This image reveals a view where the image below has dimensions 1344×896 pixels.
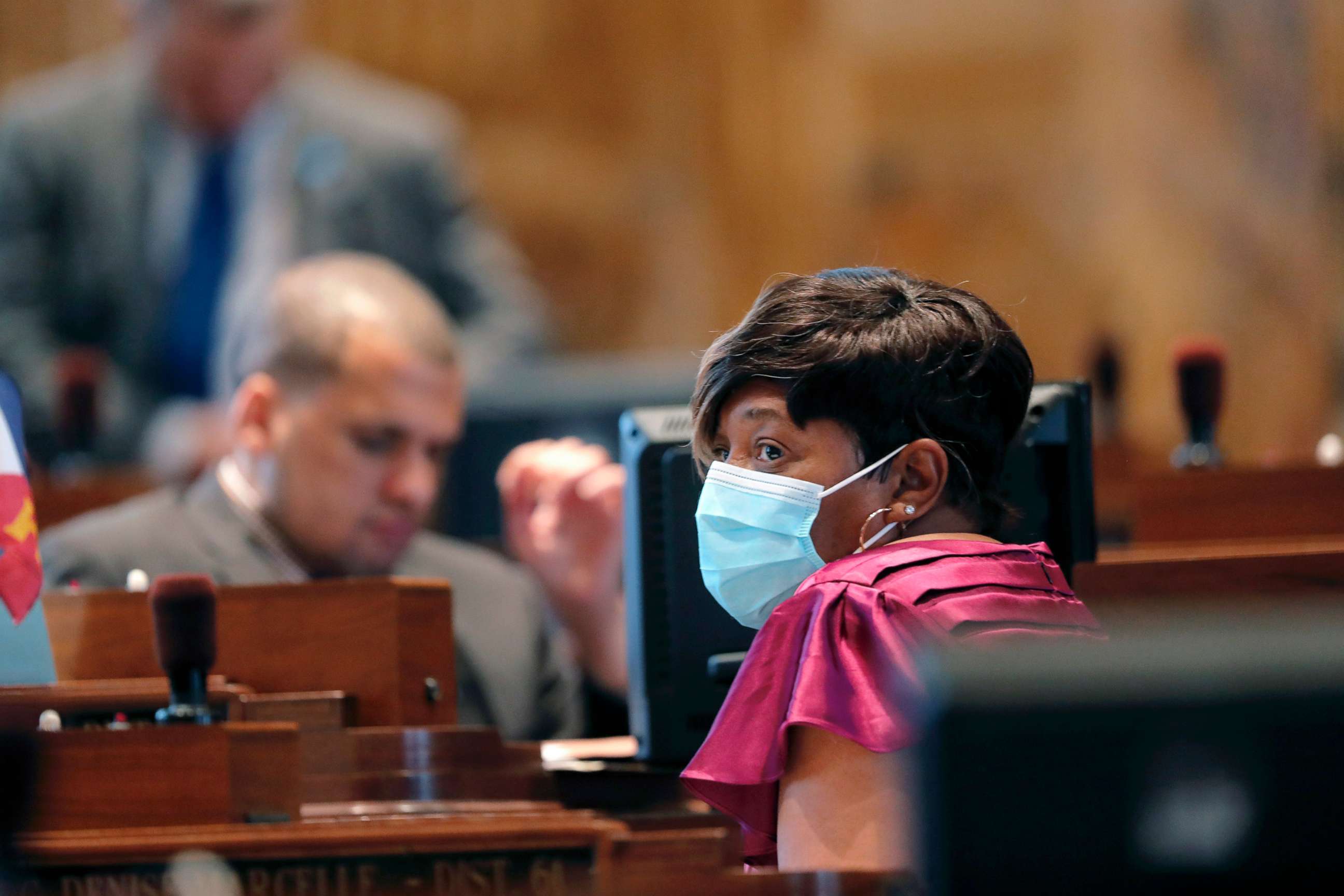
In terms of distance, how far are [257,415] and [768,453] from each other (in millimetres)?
2051

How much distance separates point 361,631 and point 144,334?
4128 millimetres

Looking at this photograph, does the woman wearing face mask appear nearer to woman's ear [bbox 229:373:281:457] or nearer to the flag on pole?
the flag on pole

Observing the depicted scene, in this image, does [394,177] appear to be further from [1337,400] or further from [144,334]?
[1337,400]

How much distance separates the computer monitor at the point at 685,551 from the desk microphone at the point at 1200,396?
2.67ft

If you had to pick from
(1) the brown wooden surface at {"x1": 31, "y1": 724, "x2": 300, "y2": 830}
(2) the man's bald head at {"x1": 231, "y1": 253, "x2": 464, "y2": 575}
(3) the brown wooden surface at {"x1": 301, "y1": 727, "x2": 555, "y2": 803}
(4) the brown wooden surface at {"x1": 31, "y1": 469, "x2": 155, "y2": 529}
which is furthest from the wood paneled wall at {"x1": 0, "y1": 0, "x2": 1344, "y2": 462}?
(1) the brown wooden surface at {"x1": 31, "y1": 724, "x2": 300, "y2": 830}

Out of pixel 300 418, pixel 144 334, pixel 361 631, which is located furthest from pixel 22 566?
pixel 144 334

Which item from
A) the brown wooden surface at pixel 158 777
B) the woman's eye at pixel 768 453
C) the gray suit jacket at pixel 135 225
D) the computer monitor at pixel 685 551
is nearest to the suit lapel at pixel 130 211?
the gray suit jacket at pixel 135 225

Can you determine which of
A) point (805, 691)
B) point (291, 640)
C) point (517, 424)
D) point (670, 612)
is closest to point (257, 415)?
point (517, 424)

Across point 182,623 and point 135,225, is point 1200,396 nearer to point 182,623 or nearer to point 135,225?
point 182,623

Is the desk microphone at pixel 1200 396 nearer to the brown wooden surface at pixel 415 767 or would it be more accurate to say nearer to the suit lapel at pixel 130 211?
the brown wooden surface at pixel 415 767

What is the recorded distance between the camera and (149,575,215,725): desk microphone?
1878 millimetres

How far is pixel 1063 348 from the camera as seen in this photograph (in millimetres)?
7359

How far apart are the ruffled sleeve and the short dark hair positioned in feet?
0.60

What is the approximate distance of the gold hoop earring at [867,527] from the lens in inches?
61.9
